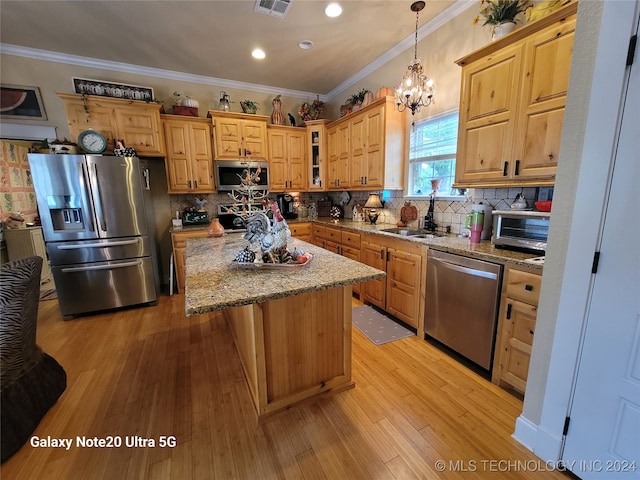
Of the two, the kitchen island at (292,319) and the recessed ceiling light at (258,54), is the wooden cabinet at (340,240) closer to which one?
the kitchen island at (292,319)

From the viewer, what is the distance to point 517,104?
179cm

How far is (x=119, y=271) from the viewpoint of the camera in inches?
Answer: 120

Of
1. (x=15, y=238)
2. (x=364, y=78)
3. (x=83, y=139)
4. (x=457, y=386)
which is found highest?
(x=364, y=78)

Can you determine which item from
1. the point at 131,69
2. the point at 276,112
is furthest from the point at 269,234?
the point at 131,69

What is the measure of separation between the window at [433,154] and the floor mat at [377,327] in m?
1.51

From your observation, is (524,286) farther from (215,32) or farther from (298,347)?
(215,32)

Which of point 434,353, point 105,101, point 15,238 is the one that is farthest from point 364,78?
point 15,238

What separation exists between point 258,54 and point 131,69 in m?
1.82

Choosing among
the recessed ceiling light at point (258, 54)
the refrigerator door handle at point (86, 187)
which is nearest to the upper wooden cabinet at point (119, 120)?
the refrigerator door handle at point (86, 187)

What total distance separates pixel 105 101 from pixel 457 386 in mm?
4743

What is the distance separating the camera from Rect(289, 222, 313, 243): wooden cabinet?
4.13 m

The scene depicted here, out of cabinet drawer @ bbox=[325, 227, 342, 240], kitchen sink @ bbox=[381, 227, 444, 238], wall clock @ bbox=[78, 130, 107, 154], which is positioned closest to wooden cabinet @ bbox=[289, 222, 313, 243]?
cabinet drawer @ bbox=[325, 227, 342, 240]

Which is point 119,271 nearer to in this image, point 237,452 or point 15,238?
point 15,238

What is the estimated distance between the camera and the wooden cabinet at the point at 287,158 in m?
4.16
